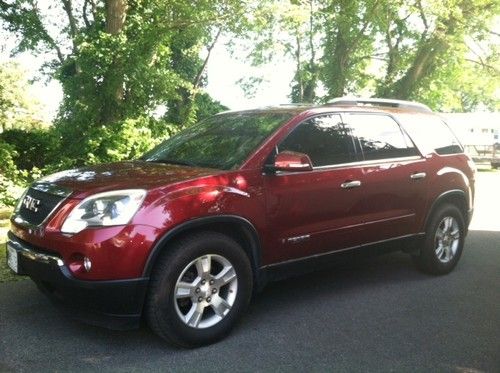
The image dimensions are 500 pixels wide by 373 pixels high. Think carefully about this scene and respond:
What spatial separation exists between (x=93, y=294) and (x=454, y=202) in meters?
4.13

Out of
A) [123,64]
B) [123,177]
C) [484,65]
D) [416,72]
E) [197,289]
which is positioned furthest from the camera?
[484,65]

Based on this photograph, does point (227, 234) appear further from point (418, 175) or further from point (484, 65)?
point (484, 65)

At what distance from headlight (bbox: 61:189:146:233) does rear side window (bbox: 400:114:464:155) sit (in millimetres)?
3159

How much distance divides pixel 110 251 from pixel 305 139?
1.95 m

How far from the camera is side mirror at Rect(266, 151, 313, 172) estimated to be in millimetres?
4160

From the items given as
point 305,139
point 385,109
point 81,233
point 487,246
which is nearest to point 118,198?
point 81,233

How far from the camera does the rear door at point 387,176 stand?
16.4 ft

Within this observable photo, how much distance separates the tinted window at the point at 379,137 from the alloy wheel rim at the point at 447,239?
Result: 93 centimetres

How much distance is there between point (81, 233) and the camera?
355 centimetres

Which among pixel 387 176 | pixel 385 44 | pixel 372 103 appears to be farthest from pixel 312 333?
pixel 385 44

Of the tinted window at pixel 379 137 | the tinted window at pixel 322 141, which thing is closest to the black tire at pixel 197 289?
the tinted window at pixel 322 141

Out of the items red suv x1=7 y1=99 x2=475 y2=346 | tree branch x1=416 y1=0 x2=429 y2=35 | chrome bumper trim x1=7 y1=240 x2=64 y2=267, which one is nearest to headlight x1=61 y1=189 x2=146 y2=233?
red suv x1=7 y1=99 x2=475 y2=346

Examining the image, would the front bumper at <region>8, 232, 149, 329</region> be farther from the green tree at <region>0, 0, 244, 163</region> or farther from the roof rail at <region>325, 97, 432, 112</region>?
the green tree at <region>0, 0, 244, 163</region>

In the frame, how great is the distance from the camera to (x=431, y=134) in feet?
19.4
